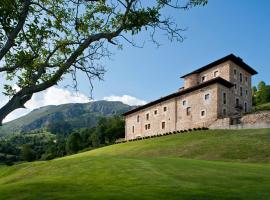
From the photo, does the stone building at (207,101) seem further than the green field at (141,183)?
Yes

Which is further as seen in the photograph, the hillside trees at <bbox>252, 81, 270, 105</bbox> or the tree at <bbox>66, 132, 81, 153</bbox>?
the tree at <bbox>66, 132, 81, 153</bbox>

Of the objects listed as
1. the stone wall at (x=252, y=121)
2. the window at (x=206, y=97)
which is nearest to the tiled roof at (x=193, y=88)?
the window at (x=206, y=97)

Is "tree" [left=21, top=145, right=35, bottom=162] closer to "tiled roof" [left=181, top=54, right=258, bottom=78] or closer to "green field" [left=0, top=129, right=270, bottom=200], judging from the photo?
"tiled roof" [left=181, top=54, right=258, bottom=78]

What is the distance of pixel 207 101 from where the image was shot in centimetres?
7088

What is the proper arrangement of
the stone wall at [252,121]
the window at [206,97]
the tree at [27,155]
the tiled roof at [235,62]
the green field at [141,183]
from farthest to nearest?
the tree at [27,155], the tiled roof at [235,62], the window at [206,97], the stone wall at [252,121], the green field at [141,183]

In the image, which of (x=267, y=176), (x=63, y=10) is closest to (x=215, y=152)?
(x=267, y=176)

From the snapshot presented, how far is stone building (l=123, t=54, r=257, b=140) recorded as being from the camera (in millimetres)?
69375

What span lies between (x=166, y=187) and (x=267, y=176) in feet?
24.0

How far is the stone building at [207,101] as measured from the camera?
6938cm

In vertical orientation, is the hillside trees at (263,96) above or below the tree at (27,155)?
above

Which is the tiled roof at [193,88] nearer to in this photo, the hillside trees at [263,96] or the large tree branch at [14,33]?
the hillside trees at [263,96]

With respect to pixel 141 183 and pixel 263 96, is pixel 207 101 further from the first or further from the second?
pixel 263 96

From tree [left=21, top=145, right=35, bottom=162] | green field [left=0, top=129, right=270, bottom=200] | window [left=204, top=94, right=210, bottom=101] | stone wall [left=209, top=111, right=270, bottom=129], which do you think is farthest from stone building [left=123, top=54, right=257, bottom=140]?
tree [left=21, top=145, right=35, bottom=162]

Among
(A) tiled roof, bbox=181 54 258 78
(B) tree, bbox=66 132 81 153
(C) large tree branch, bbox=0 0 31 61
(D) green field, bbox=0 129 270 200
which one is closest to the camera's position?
(C) large tree branch, bbox=0 0 31 61
